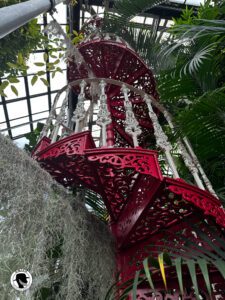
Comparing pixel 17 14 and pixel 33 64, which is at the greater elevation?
pixel 33 64

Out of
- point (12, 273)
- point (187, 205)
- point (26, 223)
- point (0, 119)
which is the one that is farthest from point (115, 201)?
point (0, 119)

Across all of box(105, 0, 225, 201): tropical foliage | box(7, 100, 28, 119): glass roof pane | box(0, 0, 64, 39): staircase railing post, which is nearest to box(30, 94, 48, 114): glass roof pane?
box(7, 100, 28, 119): glass roof pane

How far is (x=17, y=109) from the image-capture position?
11.3 m

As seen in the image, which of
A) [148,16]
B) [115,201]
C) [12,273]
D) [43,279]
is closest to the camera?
[12,273]

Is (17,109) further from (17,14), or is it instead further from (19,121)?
(17,14)

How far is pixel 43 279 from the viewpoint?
6.16 ft

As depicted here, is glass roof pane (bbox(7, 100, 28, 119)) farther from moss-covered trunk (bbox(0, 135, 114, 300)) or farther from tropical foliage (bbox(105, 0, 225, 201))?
moss-covered trunk (bbox(0, 135, 114, 300))

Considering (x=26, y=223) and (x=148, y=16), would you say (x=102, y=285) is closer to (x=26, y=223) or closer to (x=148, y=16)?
(x=26, y=223)

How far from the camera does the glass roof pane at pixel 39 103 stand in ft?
37.5

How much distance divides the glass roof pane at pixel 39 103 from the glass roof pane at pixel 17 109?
0.26m

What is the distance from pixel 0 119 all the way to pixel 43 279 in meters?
9.82

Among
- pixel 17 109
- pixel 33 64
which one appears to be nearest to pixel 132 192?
pixel 33 64

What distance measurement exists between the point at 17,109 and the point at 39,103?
78 cm

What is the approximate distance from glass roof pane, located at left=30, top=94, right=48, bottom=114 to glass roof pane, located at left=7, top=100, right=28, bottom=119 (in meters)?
0.26
